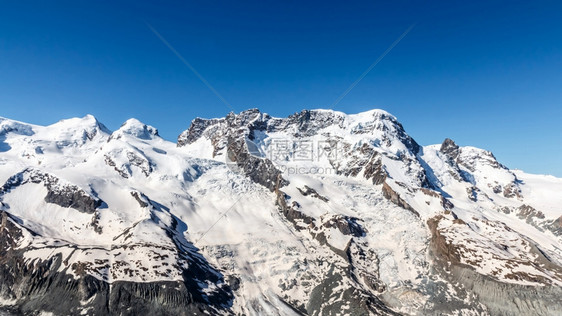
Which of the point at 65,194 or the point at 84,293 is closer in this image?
the point at 84,293

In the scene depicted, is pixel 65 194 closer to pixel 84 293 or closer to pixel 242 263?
pixel 84 293

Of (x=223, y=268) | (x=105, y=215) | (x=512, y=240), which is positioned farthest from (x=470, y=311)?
(x=105, y=215)

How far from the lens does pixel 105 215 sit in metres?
180

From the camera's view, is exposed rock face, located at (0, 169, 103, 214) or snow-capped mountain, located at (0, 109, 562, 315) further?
exposed rock face, located at (0, 169, 103, 214)

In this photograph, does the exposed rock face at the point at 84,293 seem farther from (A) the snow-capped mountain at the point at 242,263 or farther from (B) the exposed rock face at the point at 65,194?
(B) the exposed rock face at the point at 65,194

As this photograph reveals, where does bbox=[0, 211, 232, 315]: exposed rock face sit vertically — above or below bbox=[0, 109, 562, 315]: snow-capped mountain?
below

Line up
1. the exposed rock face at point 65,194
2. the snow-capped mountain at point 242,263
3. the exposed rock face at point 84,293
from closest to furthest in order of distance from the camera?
the exposed rock face at point 84,293 < the snow-capped mountain at point 242,263 < the exposed rock face at point 65,194

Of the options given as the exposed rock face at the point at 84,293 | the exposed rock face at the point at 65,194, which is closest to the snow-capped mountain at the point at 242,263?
the exposed rock face at the point at 84,293

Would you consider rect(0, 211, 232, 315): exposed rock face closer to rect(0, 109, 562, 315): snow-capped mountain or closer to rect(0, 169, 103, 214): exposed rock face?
rect(0, 109, 562, 315): snow-capped mountain

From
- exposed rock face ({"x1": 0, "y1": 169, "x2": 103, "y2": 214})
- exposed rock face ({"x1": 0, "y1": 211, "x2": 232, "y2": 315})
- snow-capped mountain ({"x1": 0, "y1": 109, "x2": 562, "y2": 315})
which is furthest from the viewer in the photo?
exposed rock face ({"x1": 0, "y1": 169, "x2": 103, "y2": 214})

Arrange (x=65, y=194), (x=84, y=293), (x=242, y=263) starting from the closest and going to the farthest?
1. (x=84, y=293)
2. (x=242, y=263)
3. (x=65, y=194)

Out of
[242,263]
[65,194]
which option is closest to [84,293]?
[242,263]

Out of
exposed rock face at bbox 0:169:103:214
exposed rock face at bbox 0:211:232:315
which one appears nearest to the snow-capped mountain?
exposed rock face at bbox 0:211:232:315

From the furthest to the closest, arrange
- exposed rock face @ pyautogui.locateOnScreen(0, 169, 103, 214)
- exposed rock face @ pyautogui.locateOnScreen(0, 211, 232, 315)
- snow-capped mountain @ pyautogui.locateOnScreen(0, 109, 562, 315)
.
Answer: exposed rock face @ pyautogui.locateOnScreen(0, 169, 103, 214) < snow-capped mountain @ pyautogui.locateOnScreen(0, 109, 562, 315) < exposed rock face @ pyautogui.locateOnScreen(0, 211, 232, 315)
